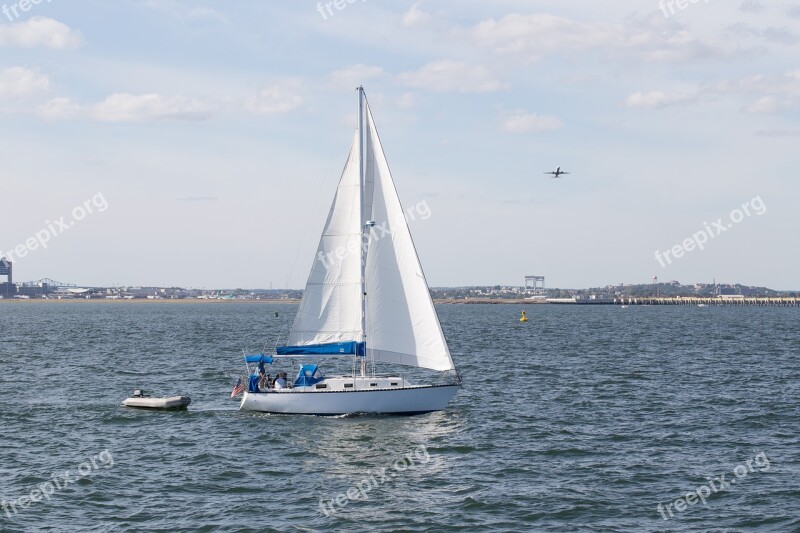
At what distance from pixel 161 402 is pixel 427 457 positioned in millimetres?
16813

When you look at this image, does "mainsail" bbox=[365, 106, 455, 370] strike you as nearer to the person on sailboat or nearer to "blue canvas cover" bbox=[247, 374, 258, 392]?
the person on sailboat

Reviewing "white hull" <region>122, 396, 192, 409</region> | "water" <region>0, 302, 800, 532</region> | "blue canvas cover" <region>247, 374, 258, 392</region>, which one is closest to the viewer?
"water" <region>0, 302, 800, 532</region>

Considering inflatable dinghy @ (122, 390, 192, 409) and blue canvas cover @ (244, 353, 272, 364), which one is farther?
inflatable dinghy @ (122, 390, 192, 409)

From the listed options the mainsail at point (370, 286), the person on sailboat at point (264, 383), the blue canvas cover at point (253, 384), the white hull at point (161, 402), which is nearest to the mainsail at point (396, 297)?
the mainsail at point (370, 286)

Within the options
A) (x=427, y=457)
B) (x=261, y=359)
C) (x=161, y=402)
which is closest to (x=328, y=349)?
(x=261, y=359)

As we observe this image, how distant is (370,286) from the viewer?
42.1 meters

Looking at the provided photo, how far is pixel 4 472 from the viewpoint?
31.7 meters

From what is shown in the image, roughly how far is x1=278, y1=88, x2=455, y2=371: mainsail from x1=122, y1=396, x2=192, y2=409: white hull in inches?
267

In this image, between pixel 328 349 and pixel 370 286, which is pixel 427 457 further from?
pixel 370 286

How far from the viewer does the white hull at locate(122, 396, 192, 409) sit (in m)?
44.9

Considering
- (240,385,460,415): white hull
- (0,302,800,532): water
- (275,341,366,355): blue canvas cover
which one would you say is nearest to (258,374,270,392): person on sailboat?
(240,385,460,415): white hull

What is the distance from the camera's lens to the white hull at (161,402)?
147 ft

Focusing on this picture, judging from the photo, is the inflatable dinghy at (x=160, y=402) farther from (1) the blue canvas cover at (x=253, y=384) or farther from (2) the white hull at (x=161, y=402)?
(1) the blue canvas cover at (x=253, y=384)

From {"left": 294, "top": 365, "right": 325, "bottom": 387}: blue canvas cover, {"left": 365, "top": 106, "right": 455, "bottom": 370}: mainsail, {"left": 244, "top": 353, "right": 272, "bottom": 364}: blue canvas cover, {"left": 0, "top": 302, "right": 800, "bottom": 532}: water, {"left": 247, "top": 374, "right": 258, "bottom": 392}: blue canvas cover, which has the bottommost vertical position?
{"left": 0, "top": 302, "right": 800, "bottom": 532}: water
